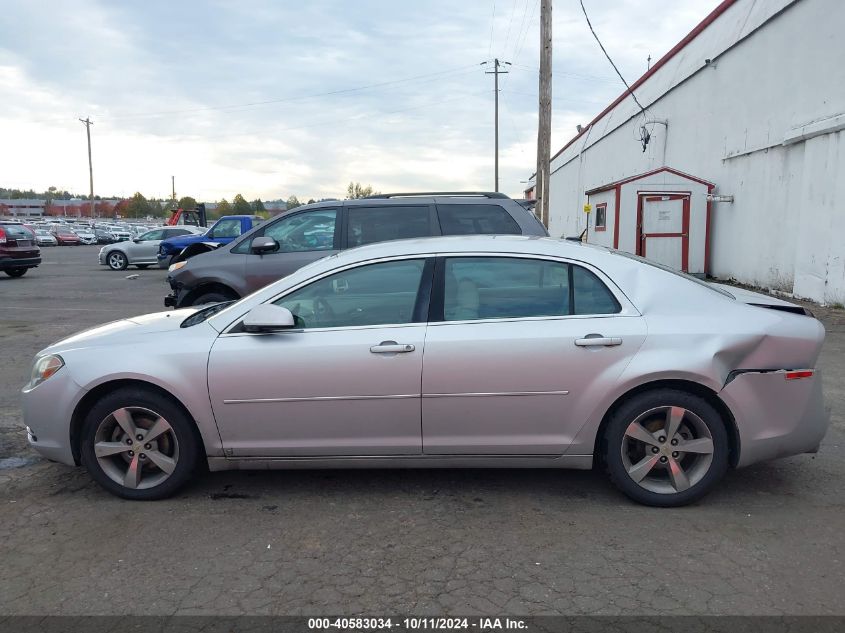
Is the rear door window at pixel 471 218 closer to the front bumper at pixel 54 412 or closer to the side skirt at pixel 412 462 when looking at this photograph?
the side skirt at pixel 412 462

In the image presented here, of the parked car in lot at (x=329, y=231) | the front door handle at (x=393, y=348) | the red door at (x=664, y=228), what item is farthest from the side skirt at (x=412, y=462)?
the red door at (x=664, y=228)

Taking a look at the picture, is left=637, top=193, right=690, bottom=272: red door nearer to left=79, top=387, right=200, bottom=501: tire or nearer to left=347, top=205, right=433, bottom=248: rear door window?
left=347, top=205, right=433, bottom=248: rear door window

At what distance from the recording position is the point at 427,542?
11.5 feet

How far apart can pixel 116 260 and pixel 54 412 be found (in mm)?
22387

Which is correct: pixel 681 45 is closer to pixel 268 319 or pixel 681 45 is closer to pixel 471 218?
pixel 471 218

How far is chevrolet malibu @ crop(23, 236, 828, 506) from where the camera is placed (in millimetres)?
3791

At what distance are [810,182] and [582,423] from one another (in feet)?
34.7

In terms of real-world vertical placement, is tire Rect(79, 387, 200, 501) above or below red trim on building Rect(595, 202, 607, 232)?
below

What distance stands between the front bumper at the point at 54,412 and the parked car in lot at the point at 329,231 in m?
4.58

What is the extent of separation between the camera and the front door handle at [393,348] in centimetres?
382

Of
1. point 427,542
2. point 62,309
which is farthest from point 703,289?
point 62,309

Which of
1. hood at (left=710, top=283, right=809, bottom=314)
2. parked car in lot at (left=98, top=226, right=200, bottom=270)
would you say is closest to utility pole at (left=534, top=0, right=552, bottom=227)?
parked car in lot at (left=98, top=226, right=200, bottom=270)

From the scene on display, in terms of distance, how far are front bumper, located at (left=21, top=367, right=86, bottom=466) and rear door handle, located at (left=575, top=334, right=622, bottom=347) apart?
289 centimetres

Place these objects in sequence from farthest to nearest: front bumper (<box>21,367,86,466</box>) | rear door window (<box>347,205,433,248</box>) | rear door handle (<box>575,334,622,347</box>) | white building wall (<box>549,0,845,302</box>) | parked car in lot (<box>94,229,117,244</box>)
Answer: parked car in lot (<box>94,229,117,244</box>)
white building wall (<box>549,0,845,302</box>)
rear door window (<box>347,205,433,248</box>)
front bumper (<box>21,367,86,466</box>)
rear door handle (<box>575,334,622,347</box>)
